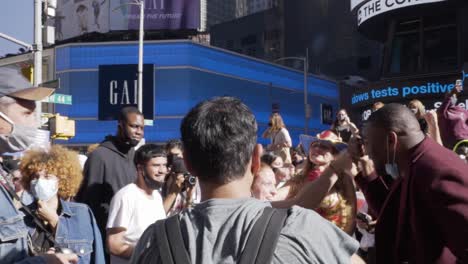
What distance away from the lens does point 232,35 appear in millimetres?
72375

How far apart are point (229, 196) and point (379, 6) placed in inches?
829

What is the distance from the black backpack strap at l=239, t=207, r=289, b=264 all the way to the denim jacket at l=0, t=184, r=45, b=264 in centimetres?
131

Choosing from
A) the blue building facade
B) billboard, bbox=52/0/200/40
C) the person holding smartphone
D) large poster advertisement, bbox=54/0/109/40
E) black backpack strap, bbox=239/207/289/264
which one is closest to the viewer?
black backpack strap, bbox=239/207/289/264

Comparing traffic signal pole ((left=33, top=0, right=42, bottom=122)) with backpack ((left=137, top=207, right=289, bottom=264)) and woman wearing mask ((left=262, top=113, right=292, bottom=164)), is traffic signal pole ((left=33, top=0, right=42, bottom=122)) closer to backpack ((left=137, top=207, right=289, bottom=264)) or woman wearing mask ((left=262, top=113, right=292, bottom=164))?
woman wearing mask ((left=262, top=113, right=292, bottom=164))

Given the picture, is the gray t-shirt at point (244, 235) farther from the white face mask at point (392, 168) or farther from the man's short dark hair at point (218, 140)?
the white face mask at point (392, 168)

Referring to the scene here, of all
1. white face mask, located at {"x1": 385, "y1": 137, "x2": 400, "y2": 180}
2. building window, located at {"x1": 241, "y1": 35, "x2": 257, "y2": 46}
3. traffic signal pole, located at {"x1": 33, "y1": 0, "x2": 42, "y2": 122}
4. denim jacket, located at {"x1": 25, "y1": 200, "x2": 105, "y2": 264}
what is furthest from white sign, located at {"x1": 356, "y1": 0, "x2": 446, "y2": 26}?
building window, located at {"x1": 241, "y1": 35, "x2": 257, "y2": 46}

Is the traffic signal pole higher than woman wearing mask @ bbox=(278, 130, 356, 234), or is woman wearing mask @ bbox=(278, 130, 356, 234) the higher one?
the traffic signal pole

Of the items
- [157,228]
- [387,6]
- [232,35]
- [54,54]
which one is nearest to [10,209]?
[157,228]

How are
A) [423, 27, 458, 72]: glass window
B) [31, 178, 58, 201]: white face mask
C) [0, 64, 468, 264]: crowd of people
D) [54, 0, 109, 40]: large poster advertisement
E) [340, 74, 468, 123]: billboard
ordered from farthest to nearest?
[54, 0, 109, 40]: large poster advertisement → [423, 27, 458, 72]: glass window → [340, 74, 468, 123]: billboard → [31, 178, 58, 201]: white face mask → [0, 64, 468, 264]: crowd of people

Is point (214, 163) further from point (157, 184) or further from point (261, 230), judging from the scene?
point (157, 184)

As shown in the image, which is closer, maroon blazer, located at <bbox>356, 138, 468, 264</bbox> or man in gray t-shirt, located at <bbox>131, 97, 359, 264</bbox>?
man in gray t-shirt, located at <bbox>131, 97, 359, 264</bbox>

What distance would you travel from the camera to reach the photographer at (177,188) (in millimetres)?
6074

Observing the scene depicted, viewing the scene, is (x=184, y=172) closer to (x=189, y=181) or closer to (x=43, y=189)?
(x=189, y=181)

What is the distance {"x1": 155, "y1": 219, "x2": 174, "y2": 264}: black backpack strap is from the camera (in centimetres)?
199
